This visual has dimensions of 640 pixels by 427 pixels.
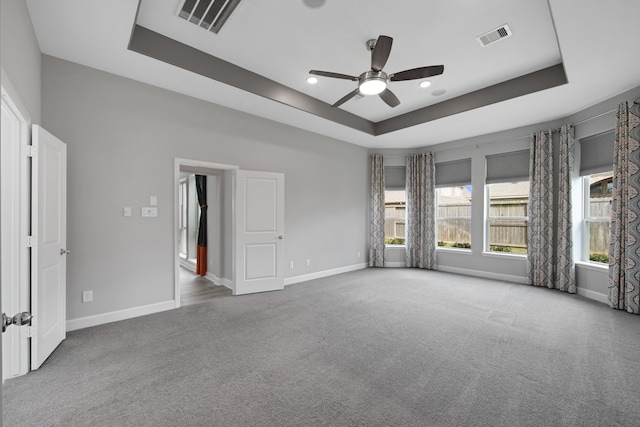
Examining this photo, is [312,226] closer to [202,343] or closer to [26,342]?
[202,343]

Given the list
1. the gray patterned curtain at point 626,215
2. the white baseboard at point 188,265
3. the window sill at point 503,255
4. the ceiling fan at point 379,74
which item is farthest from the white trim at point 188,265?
the gray patterned curtain at point 626,215

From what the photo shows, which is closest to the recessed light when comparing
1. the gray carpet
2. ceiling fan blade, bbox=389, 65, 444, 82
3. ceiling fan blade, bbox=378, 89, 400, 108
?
ceiling fan blade, bbox=389, 65, 444, 82

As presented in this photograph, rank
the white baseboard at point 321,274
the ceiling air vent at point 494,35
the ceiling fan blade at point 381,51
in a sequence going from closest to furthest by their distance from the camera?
the ceiling fan blade at point 381,51 → the ceiling air vent at point 494,35 → the white baseboard at point 321,274

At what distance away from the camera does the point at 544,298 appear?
448 cm

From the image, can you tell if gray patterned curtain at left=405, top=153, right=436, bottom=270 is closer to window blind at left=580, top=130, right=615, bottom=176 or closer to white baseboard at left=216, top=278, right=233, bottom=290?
window blind at left=580, top=130, right=615, bottom=176

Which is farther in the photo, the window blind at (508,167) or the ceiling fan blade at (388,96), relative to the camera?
the window blind at (508,167)

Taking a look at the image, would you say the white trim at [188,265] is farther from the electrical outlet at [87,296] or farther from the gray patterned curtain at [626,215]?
the gray patterned curtain at [626,215]

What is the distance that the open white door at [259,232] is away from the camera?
15.3 feet

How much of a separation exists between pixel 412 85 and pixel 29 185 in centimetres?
444

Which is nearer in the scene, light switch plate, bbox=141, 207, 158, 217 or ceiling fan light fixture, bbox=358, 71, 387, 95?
ceiling fan light fixture, bbox=358, 71, 387, 95

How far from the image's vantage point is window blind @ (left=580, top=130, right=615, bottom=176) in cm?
430

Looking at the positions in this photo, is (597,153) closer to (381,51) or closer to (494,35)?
(494,35)

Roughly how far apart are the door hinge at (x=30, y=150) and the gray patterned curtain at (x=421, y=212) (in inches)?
242

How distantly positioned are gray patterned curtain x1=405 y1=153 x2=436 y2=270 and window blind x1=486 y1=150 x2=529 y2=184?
1.11 m
